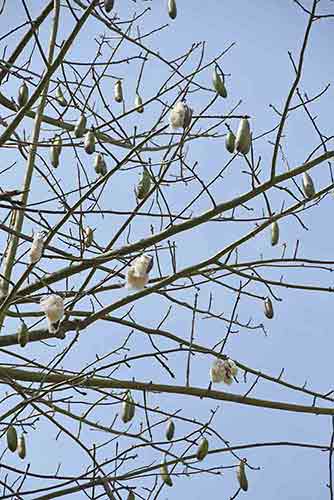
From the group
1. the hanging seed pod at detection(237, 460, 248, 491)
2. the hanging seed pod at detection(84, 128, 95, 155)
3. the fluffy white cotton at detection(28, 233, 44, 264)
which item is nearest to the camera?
the fluffy white cotton at detection(28, 233, 44, 264)

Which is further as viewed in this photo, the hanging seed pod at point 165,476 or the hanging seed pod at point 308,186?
the hanging seed pod at point 165,476

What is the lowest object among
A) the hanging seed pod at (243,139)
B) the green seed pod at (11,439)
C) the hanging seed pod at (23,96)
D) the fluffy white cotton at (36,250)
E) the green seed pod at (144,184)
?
the green seed pod at (11,439)

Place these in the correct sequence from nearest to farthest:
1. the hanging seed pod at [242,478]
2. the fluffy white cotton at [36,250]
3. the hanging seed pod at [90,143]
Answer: the fluffy white cotton at [36,250] → the hanging seed pod at [90,143] → the hanging seed pod at [242,478]

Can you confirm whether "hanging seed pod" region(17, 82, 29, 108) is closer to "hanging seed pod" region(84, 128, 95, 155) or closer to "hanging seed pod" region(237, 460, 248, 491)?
"hanging seed pod" region(84, 128, 95, 155)

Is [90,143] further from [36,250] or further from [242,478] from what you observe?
[242,478]

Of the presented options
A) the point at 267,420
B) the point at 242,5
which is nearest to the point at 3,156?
the point at 242,5

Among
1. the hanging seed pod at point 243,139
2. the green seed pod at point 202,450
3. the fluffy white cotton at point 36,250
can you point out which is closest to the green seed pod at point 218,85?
the hanging seed pod at point 243,139

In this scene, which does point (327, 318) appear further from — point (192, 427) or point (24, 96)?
point (24, 96)

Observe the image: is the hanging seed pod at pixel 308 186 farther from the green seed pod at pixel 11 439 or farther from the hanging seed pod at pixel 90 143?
the green seed pod at pixel 11 439

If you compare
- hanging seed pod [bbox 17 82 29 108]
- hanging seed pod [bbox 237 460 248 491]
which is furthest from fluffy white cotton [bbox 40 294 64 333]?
hanging seed pod [bbox 237 460 248 491]

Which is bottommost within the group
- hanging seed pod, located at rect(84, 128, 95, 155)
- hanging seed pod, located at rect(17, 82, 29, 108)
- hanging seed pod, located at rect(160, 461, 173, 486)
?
hanging seed pod, located at rect(160, 461, 173, 486)

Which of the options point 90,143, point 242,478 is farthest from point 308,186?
point 242,478

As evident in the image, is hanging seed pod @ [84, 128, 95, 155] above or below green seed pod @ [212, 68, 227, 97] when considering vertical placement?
below

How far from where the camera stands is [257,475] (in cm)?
224
